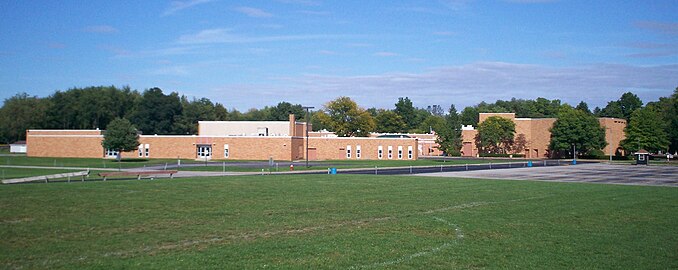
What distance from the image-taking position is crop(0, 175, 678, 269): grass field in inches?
505

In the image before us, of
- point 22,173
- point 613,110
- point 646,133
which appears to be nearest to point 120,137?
point 22,173

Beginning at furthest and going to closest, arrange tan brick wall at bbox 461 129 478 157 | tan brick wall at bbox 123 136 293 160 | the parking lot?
tan brick wall at bbox 461 129 478 157 → tan brick wall at bbox 123 136 293 160 → the parking lot

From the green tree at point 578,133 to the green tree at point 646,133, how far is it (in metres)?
5.76

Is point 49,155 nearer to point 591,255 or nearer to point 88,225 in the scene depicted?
point 88,225

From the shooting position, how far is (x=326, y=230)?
55.8ft

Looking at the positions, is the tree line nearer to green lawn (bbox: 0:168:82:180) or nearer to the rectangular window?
the rectangular window

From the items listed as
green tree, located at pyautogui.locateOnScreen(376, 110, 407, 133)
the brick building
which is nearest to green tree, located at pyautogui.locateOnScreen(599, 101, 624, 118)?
the brick building

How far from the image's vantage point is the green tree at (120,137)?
82312mm

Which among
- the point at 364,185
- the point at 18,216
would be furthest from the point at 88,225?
the point at 364,185

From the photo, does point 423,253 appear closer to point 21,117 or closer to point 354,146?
point 354,146

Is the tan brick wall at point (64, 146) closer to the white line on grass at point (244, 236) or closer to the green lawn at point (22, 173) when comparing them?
the green lawn at point (22, 173)

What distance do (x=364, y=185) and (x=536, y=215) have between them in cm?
1504

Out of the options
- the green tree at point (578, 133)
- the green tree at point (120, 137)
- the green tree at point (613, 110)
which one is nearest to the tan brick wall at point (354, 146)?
the green tree at point (120, 137)

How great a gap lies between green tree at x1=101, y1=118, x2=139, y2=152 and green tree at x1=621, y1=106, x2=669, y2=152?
8322 centimetres
